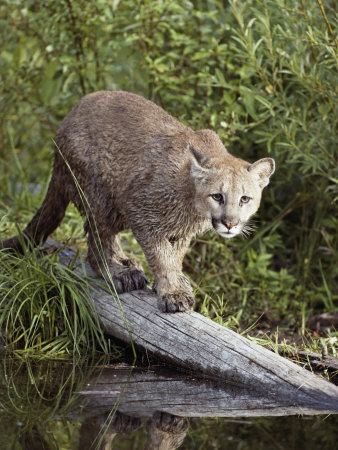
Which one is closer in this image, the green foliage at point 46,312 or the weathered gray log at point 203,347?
the weathered gray log at point 203,347

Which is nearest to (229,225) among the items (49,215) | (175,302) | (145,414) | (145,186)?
(175,302)

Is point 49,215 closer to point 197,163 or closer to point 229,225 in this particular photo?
point 197,163

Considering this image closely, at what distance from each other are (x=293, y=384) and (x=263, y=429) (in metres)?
0.49

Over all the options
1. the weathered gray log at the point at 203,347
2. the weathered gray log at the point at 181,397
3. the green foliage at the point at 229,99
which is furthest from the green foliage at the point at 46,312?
the green foliage at the point at 229,99

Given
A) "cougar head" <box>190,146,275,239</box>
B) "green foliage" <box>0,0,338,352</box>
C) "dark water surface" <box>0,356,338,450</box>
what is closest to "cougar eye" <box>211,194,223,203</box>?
"cougar head" <box>190,146,275,239</box>

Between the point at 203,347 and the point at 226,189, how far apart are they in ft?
3.45

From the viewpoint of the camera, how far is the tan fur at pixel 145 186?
16.2 feet

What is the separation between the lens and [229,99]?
6.82 meters

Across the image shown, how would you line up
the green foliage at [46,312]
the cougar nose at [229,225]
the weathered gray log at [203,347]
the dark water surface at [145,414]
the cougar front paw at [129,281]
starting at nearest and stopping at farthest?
the dark water surface at [145,414]
the weathered gray log at [203,347]
the cougar nose at [229,225]
the green foliage at [46,312]
the cougar front paw at [129,281]

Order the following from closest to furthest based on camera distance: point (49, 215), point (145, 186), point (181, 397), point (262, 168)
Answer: point (181, 397), point (262, 168), point (145, 186), point (49, 215)

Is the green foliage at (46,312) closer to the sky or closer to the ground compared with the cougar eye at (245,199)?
closer to the ground

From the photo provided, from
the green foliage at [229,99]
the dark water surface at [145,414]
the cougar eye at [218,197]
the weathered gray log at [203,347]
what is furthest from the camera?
the green foliage at [229,99]

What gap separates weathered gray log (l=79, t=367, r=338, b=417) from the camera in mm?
4246

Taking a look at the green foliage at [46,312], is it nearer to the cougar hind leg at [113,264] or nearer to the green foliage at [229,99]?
the cougar hind leg at [113,264]
